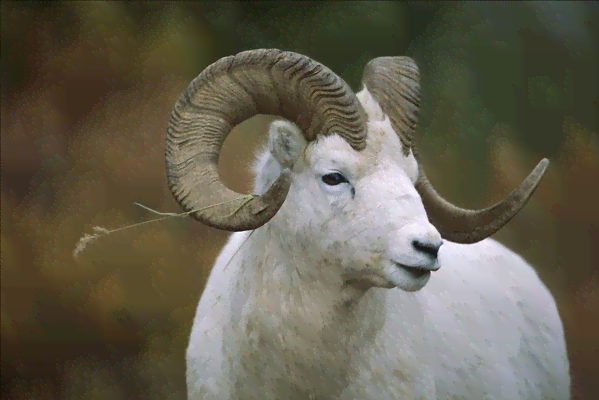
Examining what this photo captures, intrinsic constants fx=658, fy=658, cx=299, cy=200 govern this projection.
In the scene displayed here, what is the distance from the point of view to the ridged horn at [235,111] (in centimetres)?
180

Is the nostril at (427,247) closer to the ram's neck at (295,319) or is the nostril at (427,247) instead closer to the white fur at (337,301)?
the white fur at (337,301)

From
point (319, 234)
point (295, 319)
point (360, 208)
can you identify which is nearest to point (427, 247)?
point (360, 208)

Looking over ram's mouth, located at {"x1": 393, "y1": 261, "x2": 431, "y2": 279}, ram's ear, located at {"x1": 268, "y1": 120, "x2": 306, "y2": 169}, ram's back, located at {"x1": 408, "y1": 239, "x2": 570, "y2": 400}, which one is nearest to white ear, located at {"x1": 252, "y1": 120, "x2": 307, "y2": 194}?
ram's ear, located at {"x1": 268, "y1": 120, "x2": 306, "y2": 169}

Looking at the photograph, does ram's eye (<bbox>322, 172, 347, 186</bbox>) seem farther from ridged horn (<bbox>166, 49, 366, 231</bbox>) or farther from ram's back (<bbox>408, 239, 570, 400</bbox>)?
ram's back (<bbox>408, 239, 570, 400</bbox>)

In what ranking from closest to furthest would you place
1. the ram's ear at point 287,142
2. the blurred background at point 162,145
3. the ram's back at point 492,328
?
the ram's ear at point 287,142 → the ram's back at point 492,328 → the blurred background at point 162,145

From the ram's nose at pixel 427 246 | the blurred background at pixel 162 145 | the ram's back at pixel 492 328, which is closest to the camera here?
the ram's nose at pixel 427 246

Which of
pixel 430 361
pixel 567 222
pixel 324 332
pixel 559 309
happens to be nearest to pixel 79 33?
pixel 324 332

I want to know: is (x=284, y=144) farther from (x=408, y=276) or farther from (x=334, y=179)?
(x=408, y=276)

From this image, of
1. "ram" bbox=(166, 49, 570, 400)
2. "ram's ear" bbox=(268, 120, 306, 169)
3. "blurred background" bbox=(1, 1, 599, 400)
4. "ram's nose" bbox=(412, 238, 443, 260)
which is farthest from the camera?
"blurred background" bbox=(1, 1, 599, 400)

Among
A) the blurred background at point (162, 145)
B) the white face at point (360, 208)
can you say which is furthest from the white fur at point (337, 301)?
the blurred background at point (162, 145)

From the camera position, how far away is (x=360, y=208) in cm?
179

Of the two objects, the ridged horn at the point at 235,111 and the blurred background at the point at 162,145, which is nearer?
→ the ridged horn at the point at 235,111

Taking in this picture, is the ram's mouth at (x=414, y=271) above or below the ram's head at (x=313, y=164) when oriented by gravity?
below

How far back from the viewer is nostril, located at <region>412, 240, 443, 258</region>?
1.67 metres
